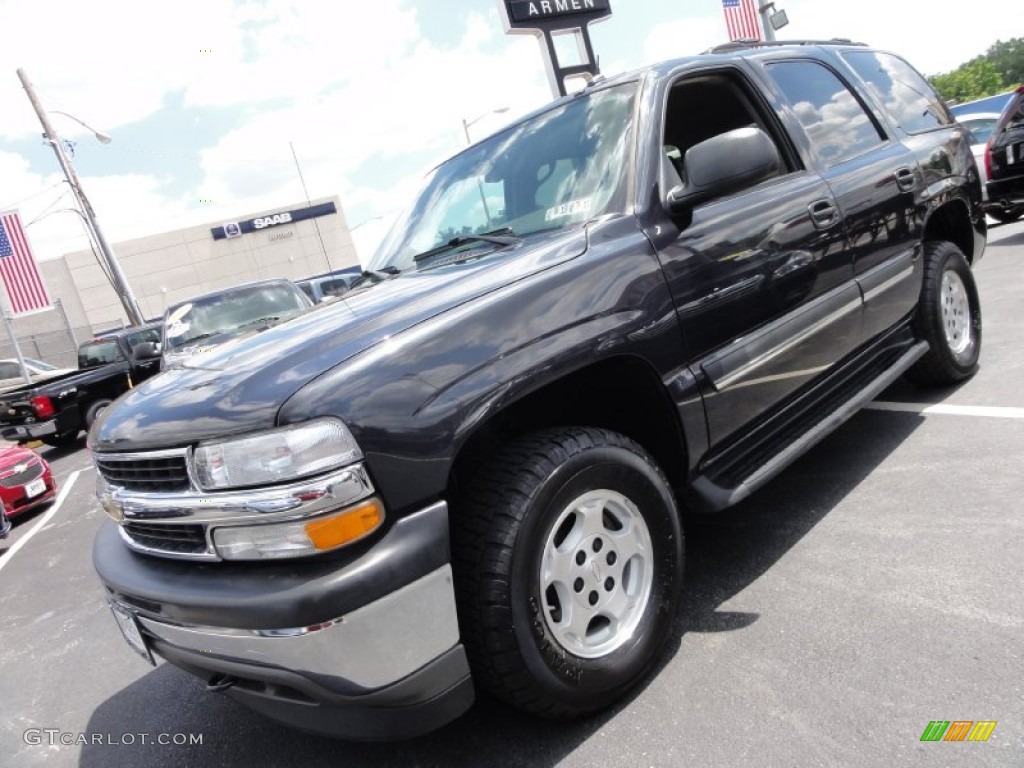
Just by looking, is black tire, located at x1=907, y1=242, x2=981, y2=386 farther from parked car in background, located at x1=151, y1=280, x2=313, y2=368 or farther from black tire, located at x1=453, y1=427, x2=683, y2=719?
parked car in background, located at x1=151, y1=280, x2=313, y2=368

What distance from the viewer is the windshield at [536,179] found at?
2.61 metres

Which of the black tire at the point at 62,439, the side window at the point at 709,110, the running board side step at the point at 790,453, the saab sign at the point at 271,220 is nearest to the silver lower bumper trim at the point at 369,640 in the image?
the running board side step at the point at 790,453

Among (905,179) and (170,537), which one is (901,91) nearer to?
(905,179)

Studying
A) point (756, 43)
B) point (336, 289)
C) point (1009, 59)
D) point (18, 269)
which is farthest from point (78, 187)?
point (1009, 59)

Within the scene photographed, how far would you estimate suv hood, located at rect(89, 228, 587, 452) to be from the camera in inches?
72.1

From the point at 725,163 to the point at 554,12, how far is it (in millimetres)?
11352

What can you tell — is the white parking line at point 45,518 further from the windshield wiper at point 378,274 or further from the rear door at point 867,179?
the rear door at point 867,179

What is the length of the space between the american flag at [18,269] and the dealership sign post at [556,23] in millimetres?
13800

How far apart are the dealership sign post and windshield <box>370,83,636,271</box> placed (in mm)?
9455

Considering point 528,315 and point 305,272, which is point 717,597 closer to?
point 528,315

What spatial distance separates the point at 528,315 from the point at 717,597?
1.41m

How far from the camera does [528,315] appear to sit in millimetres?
2062

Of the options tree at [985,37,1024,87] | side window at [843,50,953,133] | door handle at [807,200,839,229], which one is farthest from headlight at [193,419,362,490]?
tree at [985,37,1024,87]

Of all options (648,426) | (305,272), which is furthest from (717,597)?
(305,272)
